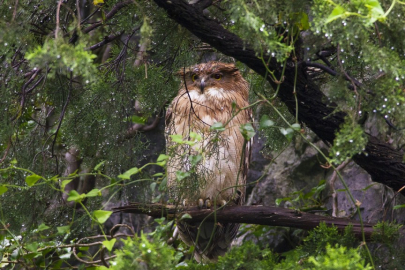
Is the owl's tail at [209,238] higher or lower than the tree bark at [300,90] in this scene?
lower

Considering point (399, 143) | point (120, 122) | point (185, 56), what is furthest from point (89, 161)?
A: point (399, 143)

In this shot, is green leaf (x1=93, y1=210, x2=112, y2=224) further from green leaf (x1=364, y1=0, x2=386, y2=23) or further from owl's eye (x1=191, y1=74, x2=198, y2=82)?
owl's eye (x1=191, y1=74, x2=198, y2=82)

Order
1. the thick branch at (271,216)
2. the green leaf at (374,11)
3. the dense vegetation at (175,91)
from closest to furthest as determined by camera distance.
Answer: the green leaf at (374,11)
the dense vegetation at (175,91)
the thick branch at (271,216)

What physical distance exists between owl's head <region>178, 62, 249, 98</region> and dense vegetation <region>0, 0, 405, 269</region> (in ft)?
0.25

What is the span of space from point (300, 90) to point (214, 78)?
1325 millimetres

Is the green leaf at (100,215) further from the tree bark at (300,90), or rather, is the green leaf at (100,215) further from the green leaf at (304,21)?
the green leaf at (304,21)

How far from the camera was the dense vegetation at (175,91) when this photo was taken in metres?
1.53

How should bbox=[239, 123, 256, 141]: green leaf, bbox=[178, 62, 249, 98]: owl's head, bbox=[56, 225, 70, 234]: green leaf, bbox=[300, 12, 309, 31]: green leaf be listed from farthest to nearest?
bbox=[178, 62, 249, 98]: owl's head < bbox=[56, 225, 70, 234]: green leaf < bbox=[239, 123, 256, 141]: green leaf < bbox=[300, 12, 309, 31]: green leaf

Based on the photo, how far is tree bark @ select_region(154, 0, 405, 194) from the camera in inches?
77.9

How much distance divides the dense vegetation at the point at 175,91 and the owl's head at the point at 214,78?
77mm

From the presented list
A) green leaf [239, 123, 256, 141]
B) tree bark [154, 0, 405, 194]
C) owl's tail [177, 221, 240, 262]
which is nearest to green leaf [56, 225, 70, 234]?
green leaf [239, 123, 256, 141]

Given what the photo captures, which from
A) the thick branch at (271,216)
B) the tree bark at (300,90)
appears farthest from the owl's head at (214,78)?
the tree bark at (300,90)

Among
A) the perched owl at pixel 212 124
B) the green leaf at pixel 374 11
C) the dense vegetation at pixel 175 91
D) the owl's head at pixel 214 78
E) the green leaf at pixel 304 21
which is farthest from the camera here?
the owl's head at pixel 214 78

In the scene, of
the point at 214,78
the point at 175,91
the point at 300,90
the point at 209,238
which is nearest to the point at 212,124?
the point at 175,91
